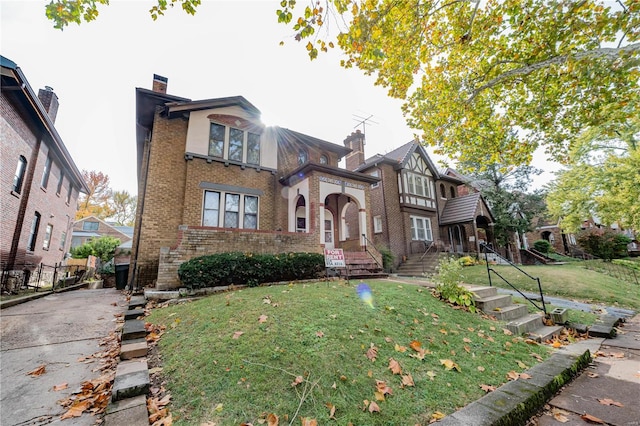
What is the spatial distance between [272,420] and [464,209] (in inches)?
834

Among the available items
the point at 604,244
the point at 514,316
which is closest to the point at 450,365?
the point at 514,316

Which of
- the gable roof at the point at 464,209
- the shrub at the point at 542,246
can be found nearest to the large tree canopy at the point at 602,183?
the gable roof at the point at 464,209

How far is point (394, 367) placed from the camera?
10.4 feet

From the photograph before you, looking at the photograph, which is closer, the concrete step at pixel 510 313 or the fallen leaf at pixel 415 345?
the fallen leaf at pixel 415 345

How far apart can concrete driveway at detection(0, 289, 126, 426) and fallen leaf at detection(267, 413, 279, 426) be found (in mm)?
1708

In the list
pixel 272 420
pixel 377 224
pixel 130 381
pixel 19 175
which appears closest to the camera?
pixel 272 420

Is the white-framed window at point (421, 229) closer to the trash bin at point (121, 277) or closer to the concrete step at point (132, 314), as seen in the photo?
the trash bin at point (121, 277)

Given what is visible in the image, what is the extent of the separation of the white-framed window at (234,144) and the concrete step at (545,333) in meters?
11.6

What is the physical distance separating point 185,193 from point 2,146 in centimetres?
747

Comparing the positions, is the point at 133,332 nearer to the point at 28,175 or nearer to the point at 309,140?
the point at 309,140

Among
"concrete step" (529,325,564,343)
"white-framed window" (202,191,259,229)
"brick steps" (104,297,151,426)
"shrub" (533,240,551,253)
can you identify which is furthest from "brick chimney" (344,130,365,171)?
"shrub" (533,240,551,253)

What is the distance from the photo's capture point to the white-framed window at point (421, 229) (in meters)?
18.9

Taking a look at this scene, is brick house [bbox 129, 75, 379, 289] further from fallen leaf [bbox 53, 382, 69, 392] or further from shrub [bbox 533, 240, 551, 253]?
shrub [bbox 533, 240, 551, 253]

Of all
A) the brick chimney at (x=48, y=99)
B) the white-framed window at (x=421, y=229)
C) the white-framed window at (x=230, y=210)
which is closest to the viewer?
the white-framed window at (x=230, y=210)
